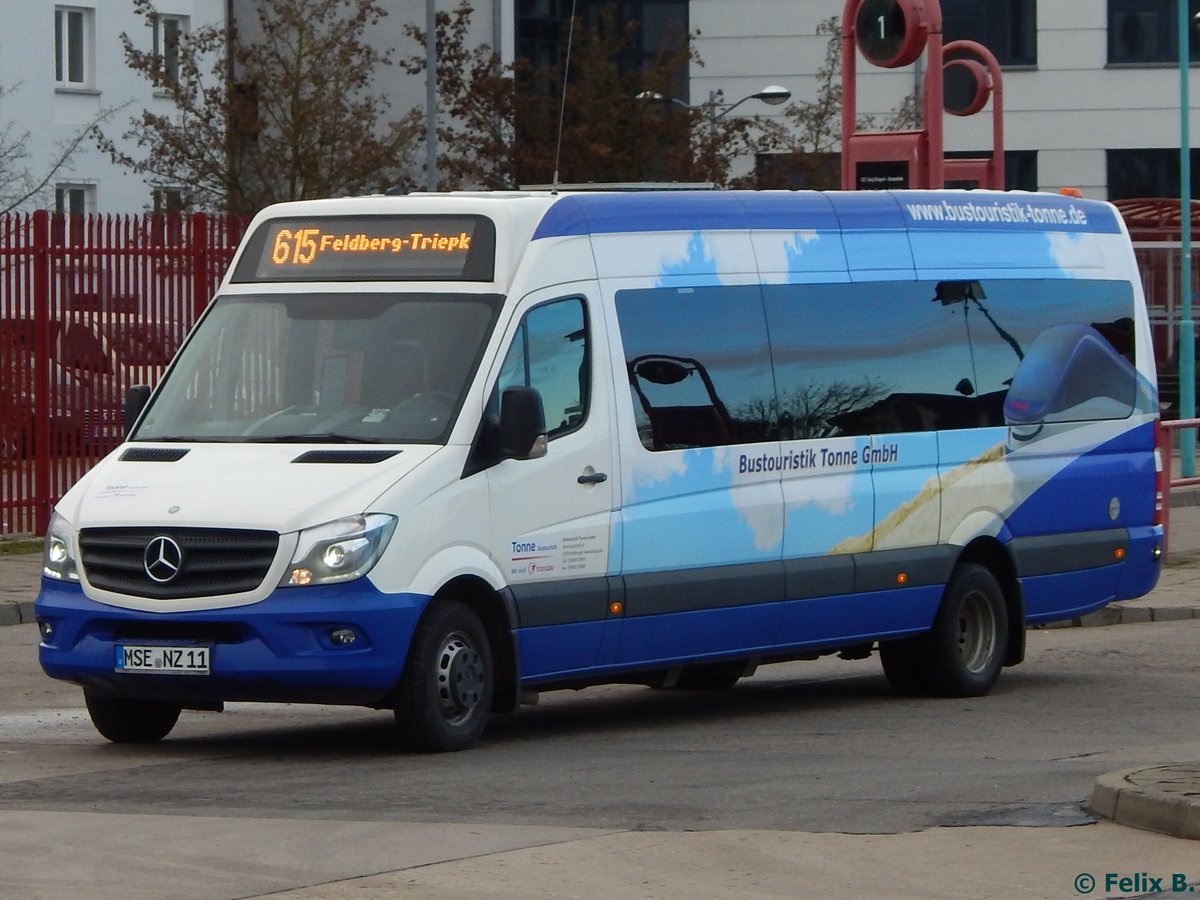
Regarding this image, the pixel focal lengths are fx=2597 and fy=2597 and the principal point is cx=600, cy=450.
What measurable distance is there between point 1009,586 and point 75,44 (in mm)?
40325

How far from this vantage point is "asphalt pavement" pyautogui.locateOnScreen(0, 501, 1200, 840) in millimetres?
8570

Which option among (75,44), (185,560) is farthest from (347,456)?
(75,44)

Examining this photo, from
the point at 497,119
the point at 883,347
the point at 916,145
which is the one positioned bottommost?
the point at 883,347

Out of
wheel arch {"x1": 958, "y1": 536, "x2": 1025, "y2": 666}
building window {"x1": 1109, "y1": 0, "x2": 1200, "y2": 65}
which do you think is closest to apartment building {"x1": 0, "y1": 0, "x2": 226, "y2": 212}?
building window {"x1": 1109, "y1": 0, "x2": 1200, "y2": 65}

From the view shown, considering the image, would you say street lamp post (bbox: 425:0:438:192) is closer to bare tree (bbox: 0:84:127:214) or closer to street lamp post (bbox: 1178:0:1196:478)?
street lamp post (bbox: 1178:0:1196:478)

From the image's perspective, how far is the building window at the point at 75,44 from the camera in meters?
50.7

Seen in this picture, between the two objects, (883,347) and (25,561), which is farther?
(25,561)

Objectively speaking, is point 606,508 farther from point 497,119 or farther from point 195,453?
point 497,119

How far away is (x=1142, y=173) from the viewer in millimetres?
56188

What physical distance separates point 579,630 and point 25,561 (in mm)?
10255

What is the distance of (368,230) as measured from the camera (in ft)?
38.1

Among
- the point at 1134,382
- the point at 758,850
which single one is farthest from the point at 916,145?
the point at 758,850

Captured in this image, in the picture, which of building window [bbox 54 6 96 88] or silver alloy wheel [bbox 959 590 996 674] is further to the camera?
building window [bbox 54 6 96 88]

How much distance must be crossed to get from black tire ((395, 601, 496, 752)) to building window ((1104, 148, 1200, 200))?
154ft
